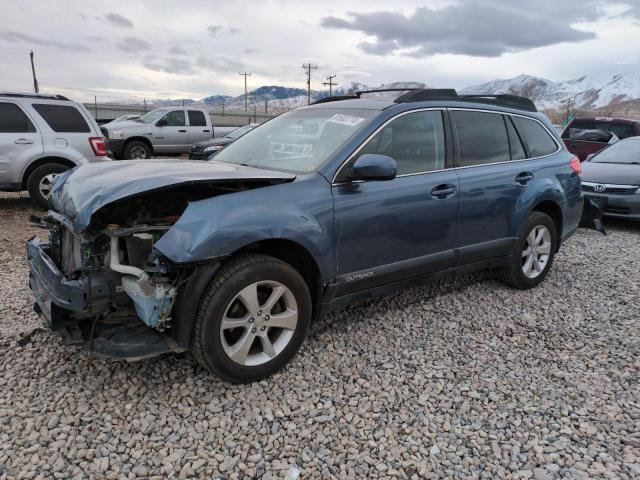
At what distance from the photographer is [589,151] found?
11.4 metres

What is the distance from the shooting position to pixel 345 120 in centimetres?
359

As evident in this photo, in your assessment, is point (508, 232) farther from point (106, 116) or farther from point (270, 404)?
point (106, 116)

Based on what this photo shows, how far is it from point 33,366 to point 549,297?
425 cm

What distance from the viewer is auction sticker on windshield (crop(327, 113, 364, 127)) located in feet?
11.5

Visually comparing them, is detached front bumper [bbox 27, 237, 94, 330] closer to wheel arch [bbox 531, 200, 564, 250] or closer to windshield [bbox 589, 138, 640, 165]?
wheel arch [bbox 531, 200, 564, 250]

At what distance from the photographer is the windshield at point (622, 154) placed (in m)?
8.39

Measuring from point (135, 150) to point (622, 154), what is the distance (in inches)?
480

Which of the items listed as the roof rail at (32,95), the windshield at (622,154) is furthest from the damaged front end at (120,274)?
the windshield at (622,154)

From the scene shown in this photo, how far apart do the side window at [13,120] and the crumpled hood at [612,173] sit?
9066 mm

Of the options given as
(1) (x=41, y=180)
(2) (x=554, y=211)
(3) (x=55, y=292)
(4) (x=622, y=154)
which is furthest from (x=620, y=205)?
(1) (x=41, y=180)

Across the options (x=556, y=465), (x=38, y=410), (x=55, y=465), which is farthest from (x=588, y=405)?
(x=38, y=410)

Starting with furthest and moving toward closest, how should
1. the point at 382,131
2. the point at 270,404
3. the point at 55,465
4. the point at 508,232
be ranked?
the point at 508,232 → the point at 382,131 → the point at 270,404 → the point at 55,465

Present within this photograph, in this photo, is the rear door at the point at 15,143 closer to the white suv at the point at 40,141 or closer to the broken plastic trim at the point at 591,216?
the white suv at the point at 40,141

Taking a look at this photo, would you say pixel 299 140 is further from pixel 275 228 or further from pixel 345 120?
pixel 275 228
